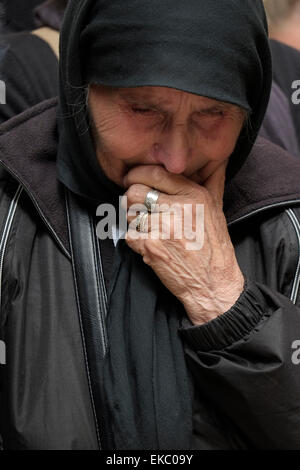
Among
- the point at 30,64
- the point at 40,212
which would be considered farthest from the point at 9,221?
the point at 30,64

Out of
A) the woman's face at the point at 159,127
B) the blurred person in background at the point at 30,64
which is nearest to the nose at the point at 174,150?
the woman's face at the point at 159,127

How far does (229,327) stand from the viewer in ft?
3.86

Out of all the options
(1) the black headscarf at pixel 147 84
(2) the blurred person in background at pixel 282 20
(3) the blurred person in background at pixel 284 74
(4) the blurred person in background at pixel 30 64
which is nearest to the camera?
(1) the black headscarf at pixel 147 84

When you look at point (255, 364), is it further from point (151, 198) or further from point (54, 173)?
point (54, 173)

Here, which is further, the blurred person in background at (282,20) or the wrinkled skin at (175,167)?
the blurred person in background at (282,20)

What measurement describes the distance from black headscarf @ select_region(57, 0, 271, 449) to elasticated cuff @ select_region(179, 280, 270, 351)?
6 centimetres

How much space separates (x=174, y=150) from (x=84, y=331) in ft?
1.28

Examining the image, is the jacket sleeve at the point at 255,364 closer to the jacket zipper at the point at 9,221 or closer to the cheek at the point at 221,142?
the cheek at the point at 221,142

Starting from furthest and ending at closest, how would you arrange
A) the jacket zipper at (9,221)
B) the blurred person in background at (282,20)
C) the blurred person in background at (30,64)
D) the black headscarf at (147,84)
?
the blurred person in background at (282,20) < the blurred person in background at (30,64) < the jacket zipper at (9,221) < the black headscarf at (147,84)

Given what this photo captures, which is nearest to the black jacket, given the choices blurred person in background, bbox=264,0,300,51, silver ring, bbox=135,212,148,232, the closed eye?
silver ring, bbox=135,212,148,232

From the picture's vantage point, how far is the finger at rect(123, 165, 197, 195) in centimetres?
124

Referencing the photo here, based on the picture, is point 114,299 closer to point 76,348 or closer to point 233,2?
point 76,348

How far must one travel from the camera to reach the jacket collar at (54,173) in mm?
1284

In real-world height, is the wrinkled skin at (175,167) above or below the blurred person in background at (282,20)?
below
